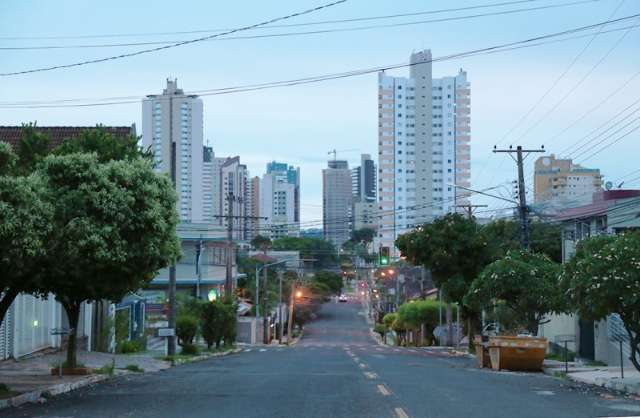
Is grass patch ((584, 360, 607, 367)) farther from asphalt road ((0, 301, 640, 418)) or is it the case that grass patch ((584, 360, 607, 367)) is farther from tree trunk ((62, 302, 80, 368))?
tree trunk ((62, 302, 80, 368))

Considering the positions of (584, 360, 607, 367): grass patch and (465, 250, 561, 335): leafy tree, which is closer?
(584, 360, 607, 367): grass patch

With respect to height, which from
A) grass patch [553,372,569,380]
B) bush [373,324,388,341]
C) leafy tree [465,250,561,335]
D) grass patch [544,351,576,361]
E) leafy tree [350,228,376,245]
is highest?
leafy tree [350,228,376,245]

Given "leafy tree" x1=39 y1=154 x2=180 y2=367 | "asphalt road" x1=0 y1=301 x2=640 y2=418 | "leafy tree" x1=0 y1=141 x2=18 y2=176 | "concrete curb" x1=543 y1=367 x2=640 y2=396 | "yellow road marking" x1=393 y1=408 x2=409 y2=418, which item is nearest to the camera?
"yellow road marking" x1=393 y1=408 x2=409 y2=418

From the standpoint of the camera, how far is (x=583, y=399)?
17.7 meters

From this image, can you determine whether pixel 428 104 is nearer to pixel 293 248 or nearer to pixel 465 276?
pixel 293 248

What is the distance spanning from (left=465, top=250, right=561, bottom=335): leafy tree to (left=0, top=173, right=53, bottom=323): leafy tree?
2115 centimetres

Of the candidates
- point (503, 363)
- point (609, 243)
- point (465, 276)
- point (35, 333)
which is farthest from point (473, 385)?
point (465, 276)

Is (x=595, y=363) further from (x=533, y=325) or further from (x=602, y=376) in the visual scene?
(x=602, y=376)

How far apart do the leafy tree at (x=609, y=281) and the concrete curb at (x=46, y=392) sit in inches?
469

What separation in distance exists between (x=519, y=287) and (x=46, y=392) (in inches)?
814

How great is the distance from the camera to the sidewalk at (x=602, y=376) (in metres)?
20.5

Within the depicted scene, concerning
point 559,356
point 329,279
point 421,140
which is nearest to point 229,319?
point 559,356

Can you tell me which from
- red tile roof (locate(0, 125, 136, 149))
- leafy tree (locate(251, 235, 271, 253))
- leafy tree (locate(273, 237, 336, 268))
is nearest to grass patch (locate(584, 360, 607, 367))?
red tile roof (locate(0, 125, 136, 149))

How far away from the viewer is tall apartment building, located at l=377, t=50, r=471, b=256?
428 ft
